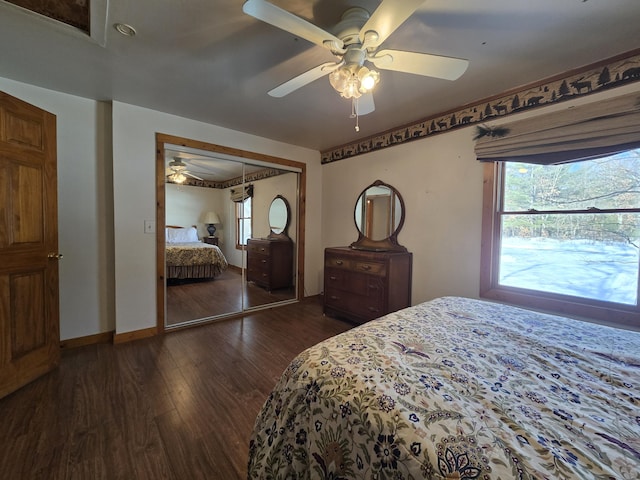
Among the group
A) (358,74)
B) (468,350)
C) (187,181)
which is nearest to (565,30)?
(358,74)

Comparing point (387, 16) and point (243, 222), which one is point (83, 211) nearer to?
point (243, 222)

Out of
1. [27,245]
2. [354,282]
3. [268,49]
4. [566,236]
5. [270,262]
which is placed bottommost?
[354,282]

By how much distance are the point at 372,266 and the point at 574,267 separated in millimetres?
1657

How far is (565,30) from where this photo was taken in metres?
1.54

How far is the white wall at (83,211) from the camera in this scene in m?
2.43

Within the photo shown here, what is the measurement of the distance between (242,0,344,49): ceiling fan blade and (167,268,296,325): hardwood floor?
295 centimetres

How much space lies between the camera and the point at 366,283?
2928 mm

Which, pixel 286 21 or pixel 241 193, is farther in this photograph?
pixel 241 193

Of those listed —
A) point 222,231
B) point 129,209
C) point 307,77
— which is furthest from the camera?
point 222,231

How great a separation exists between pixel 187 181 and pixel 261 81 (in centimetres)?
166

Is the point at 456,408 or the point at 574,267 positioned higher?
the point at 574,267

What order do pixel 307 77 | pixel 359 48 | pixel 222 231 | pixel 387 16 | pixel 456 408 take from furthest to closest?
1. pixel 222 231
2. pixel 307 77
3. pixel 359 48
4. pixel 387 16
5. pixel 456 408

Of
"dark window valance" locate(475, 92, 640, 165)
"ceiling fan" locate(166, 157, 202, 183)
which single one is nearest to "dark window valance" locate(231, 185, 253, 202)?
"ceiling fan" locate(166, 157, 202, 183)

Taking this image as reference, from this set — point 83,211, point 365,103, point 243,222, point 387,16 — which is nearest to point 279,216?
point 243,222
